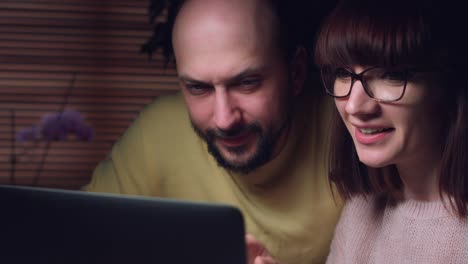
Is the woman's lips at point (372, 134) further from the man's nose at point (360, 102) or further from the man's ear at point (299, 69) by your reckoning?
the man's ear at point (299, 69)

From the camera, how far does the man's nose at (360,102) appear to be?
136cm

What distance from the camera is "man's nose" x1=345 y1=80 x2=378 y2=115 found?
1358 mm

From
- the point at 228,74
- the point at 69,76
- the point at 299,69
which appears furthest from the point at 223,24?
the point at 69,76

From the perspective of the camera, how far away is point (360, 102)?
136 centimetres

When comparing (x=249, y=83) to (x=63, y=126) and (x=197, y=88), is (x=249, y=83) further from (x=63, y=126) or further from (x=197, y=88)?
(x=63, y=126)

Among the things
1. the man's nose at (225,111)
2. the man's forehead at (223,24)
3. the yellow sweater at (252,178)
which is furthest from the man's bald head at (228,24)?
the yellow sweater at (252,178)

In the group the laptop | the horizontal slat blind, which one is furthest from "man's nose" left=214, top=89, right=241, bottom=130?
the horizontal slat blind

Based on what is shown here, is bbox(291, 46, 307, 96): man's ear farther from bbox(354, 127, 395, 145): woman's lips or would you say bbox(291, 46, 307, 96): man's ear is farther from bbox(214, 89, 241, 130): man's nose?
bbox(354, 127, 395, 145): woman's lips

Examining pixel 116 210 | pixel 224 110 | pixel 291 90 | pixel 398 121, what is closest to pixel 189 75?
pixel 224 110

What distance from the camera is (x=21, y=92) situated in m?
2.63

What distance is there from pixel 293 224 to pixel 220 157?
253 mm

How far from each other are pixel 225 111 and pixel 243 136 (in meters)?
0.09

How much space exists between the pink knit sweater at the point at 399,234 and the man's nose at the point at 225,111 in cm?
33

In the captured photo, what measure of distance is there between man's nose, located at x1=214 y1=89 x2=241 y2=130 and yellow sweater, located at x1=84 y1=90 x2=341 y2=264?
0.21 m
